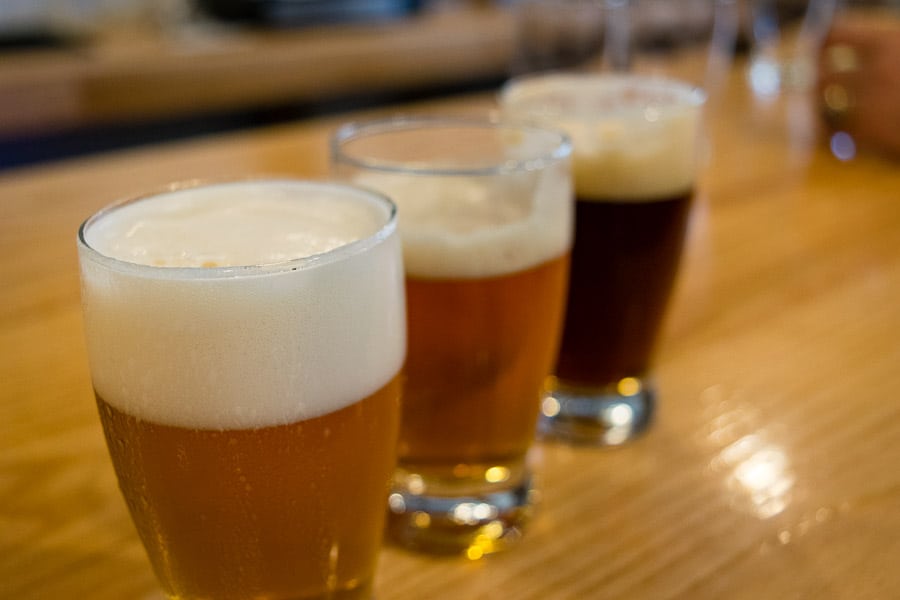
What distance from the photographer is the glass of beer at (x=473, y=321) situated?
0.56 m

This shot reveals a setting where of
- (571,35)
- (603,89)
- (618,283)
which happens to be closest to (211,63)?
(571,35)

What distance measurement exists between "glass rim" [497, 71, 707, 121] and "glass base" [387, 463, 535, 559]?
0.90 ft

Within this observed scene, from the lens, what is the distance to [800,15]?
5.19ft

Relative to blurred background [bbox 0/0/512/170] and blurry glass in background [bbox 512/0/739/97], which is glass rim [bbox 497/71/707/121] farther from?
blurred background [bbox 0/0/512/170]

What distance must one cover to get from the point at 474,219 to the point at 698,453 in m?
0.26

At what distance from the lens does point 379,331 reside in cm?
46

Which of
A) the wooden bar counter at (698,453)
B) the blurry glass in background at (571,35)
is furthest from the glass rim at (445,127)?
the blurry glass in background at (571,35)

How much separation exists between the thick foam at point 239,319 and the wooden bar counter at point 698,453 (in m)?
0.17

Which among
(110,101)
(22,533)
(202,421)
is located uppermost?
(202,421)

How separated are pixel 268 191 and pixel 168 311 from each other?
5.8 inches

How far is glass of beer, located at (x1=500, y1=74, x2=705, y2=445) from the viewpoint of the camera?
Answer: 2.19 feet

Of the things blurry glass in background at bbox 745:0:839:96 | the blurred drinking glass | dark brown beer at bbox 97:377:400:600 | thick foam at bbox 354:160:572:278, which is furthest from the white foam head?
blurry glass in background at bbox 745:0:839:96

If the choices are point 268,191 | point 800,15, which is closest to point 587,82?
point 268,191

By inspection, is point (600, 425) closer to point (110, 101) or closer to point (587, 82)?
point (587, 82)
